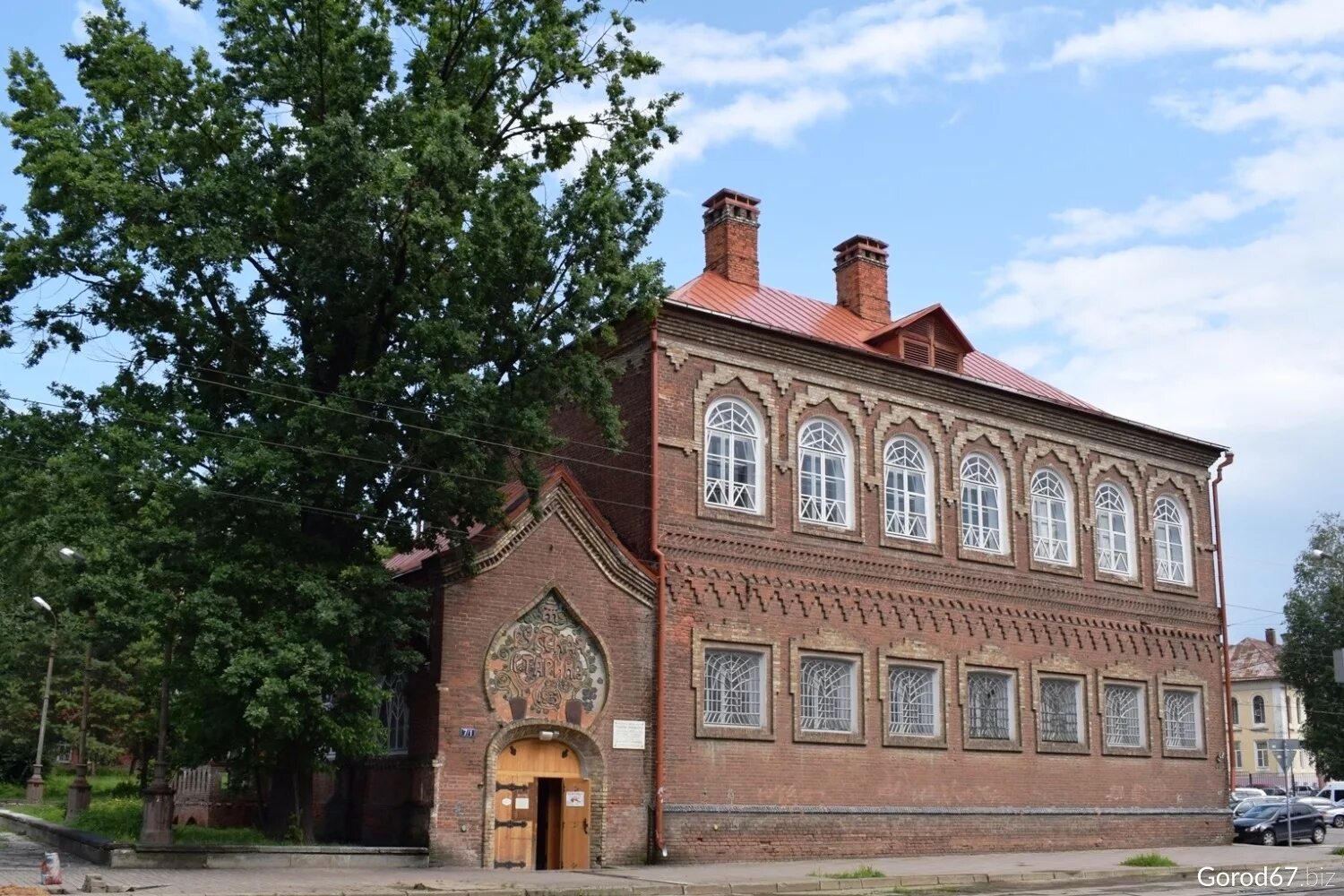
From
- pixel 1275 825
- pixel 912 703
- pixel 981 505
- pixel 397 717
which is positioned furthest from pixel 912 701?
pixel 1275 825

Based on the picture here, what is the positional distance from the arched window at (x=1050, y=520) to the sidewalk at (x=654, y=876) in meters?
6.15

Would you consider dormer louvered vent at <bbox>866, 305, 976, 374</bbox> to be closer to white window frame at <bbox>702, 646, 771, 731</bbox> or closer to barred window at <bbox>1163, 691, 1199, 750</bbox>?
white window frame at <bbox>702, 646, 771, 731</bbox>

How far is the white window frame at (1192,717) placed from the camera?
28750mm

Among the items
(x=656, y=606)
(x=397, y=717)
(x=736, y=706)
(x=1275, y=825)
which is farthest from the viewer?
(x=1275, y=825)

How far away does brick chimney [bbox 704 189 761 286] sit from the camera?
89.1ft

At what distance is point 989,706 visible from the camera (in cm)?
2589

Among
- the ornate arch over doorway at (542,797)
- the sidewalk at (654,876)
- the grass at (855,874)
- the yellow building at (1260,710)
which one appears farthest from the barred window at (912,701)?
the yellow building at (1260,710)

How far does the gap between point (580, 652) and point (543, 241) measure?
21.3ft

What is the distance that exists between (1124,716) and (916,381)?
348 inches

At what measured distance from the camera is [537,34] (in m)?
20.0

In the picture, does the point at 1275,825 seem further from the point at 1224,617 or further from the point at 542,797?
the point at 542,797

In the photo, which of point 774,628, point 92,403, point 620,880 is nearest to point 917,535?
point 774,628

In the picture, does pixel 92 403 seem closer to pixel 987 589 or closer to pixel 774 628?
pixel 774 628

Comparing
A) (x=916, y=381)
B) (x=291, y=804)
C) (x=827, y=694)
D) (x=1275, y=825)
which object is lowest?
(x=1275, y=825)
